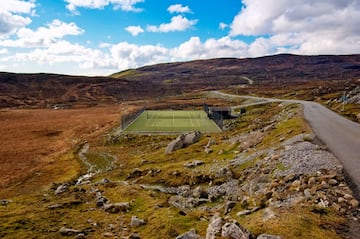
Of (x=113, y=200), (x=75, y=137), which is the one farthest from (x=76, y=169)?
(x=75, y=137)

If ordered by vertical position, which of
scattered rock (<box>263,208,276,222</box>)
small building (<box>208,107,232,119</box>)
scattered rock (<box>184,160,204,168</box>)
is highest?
scattered rock (<box>263,208,276,222</box>)

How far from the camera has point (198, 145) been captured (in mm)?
53844

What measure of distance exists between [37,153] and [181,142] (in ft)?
92.6

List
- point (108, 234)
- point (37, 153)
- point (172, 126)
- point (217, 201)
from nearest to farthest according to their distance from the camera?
1. point (108, 234)
2. point (217, 201)
3. point (37, 153)
4. point (172, 126)

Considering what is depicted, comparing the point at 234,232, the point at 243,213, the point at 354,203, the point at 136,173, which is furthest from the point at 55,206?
the point at 354,203

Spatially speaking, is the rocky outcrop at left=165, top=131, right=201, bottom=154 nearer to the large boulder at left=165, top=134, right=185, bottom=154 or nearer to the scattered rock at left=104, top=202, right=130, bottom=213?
the large boulder at left=165, top=134, right=185, bottom=154

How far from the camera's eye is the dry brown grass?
45.9 m

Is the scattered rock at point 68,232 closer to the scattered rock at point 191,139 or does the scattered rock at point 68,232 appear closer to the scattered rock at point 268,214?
the scattered rock at point 268,214

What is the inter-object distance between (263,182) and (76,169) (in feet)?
103

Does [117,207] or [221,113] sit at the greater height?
[117,207]

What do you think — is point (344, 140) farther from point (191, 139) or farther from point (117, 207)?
point (191, 139)

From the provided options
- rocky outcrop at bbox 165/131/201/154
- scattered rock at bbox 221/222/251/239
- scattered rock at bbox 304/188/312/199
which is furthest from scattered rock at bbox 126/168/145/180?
scattered rock at bbox 221/222/251/239

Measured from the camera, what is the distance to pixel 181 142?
2178 inches

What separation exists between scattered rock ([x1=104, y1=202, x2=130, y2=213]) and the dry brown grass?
18.2m
